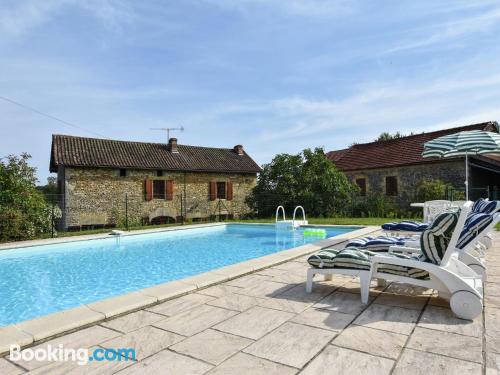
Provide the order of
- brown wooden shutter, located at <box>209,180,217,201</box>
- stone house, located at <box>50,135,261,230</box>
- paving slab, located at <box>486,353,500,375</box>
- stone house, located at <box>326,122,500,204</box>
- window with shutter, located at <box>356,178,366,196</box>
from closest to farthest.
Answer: paving slab, located at <box>486,353,500,375</box> < stone house, located at <box>326,122,500,204</box> < stone house, located at <box>50,135,261,230</box> < window with shutter, located at <box>356,178,366,196</box> < brown wooden shutter, located at <box>209,180,217,201</box>

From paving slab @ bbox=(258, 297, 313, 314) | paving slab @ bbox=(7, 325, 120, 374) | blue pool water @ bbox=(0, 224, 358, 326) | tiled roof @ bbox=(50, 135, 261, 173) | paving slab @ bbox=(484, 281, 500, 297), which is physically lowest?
blue pool water @ bbox=(0, 224, 358, 326)

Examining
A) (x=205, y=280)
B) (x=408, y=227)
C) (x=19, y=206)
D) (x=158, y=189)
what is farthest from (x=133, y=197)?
(x=205, y=280)

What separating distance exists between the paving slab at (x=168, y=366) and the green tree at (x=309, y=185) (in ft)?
49.4

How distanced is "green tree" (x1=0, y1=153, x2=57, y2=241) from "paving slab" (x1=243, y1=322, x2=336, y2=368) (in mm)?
10603

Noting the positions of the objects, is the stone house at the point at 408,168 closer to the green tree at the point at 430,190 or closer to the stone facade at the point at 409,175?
the stone facade at the point at 409,175

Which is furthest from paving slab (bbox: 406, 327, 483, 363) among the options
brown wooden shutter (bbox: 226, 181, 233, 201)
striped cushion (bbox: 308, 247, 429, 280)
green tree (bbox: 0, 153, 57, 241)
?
brown wooden shutter (bbox: 226, 181, 233, 201)

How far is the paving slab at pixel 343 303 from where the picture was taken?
3.33 metres

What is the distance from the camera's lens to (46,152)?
2053 centimetres

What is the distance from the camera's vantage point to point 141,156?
19219 millimetres

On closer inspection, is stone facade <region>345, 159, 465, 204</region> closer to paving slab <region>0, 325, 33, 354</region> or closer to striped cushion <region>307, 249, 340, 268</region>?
striped cushion <region>307, 249, 340, 268</region>

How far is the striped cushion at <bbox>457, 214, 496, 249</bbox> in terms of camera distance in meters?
4.29

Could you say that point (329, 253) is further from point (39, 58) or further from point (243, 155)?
point (243, 155)

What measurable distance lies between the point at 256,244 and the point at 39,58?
9570mm

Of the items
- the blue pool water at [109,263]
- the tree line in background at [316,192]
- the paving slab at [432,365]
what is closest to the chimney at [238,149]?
the tree line in background at [316,192]
